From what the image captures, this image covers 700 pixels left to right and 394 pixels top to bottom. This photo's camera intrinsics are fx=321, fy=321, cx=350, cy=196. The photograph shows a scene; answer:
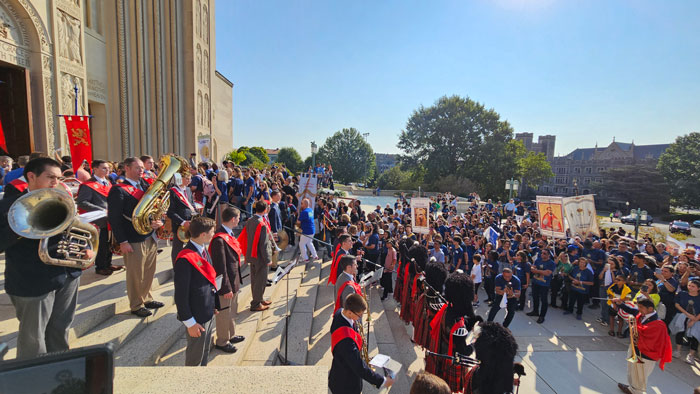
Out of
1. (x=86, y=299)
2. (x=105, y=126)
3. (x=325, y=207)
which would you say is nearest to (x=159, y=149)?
(x=105, y=126)

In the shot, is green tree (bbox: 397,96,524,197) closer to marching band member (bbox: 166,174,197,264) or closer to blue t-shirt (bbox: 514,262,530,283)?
blue t-shirt (bbox: 514,262,530,283)

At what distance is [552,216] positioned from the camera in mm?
11250

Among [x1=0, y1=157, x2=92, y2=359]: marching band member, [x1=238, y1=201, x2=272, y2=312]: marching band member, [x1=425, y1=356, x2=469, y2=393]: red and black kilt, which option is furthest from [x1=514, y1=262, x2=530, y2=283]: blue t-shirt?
[x1=0, y1=157, x2=92, y2=359]: marching band member

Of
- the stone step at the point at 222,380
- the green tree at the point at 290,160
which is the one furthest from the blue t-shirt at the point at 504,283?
the green tree at the point at 290,160

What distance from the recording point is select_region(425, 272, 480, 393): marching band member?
468 cm

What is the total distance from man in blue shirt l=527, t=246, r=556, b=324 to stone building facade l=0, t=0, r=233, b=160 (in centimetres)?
1492

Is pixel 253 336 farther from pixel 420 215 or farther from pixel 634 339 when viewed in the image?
pixel 420 215

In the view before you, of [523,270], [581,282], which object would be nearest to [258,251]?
[523,270]

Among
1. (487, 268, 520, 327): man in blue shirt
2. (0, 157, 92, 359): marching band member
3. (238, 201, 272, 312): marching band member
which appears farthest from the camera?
(487, 268, 520, 327): man in blue shirt

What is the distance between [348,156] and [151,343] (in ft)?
197

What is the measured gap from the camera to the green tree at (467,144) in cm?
4316

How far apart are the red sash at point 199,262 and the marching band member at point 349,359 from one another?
56.8 inches

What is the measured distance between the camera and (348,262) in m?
4.79

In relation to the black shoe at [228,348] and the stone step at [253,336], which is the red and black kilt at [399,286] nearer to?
the stone step at [253,336]
